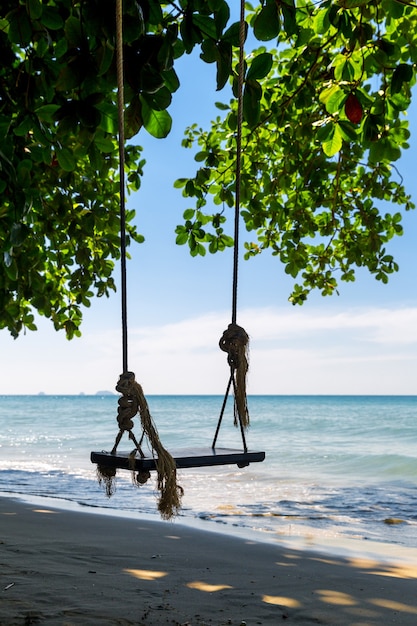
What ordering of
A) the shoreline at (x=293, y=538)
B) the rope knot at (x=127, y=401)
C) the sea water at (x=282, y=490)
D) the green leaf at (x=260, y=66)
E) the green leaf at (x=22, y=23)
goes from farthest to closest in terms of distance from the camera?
the sea water at (x=282, y=490) < the shoreline at (x=293, y=538) < the rope knot at (x=127, y=401) < the green leaf at (x=22, y=23) < the green leaf at (x=260, y=66)

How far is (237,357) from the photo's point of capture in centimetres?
293

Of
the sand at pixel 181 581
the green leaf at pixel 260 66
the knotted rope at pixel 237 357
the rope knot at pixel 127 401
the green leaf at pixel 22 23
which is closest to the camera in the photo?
the green leaf at pixel 260 66

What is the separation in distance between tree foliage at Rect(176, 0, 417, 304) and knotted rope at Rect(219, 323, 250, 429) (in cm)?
91

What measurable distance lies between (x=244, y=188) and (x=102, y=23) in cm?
389

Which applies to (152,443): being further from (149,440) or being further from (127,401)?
(127,401)

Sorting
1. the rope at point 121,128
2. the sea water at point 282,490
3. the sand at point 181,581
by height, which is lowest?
the sea water at point 282,490

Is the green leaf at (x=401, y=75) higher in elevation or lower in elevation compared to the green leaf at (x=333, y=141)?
higher

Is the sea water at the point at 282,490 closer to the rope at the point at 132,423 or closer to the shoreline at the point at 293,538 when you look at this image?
the shoreline at the point at 293,538

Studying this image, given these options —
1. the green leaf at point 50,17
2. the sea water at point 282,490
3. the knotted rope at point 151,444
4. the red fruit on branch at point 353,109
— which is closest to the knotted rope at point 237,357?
the knotted rope at point 151,444

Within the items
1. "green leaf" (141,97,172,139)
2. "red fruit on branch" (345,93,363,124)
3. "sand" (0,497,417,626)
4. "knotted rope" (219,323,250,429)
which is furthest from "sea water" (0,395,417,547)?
"green leaf" (141,97,172,139)

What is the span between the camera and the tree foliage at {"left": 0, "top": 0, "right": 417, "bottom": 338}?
229 centimetres

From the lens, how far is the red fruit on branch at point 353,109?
2979mm

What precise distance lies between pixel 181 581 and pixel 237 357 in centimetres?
201

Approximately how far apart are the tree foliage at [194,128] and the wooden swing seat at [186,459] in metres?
1.14
